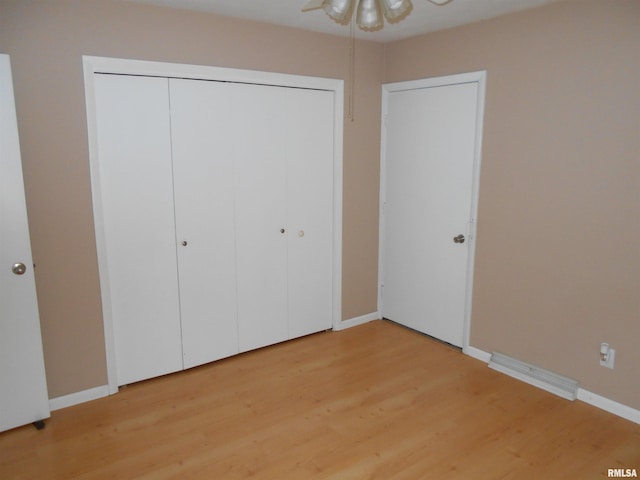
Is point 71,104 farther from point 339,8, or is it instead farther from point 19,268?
point 339,8

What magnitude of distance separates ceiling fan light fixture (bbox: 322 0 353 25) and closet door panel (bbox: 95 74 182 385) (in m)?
1.47

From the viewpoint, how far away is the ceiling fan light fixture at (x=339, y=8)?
6.17 ft

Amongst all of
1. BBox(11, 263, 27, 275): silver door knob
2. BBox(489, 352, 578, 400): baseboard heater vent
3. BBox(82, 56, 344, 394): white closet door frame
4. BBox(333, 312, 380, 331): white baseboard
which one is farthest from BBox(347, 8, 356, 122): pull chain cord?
BBox(11, 263, 27, 275): silver door knob

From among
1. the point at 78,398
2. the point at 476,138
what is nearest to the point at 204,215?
the point at 78,398

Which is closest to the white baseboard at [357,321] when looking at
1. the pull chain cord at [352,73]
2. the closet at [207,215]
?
the closet at [207,215]

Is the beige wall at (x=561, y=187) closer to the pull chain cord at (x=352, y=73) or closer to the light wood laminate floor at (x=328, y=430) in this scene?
the light wood laminate floor at (x=328, y=430)

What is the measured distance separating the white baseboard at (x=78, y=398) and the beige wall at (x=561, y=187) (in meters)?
2.66

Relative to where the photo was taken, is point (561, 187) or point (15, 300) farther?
point (561, 187)

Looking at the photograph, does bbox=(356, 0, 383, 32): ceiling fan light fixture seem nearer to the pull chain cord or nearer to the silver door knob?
the pull chain cord

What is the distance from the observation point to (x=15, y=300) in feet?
8.34

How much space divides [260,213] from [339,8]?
1867 millimetres

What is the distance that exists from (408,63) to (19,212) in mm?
2944

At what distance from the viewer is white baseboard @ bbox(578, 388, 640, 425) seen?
2.74 m

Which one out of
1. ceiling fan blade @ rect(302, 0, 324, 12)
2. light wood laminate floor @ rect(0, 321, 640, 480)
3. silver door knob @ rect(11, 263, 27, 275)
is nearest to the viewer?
ceiling fan blade @ rect(302, 0, 324, 12)
